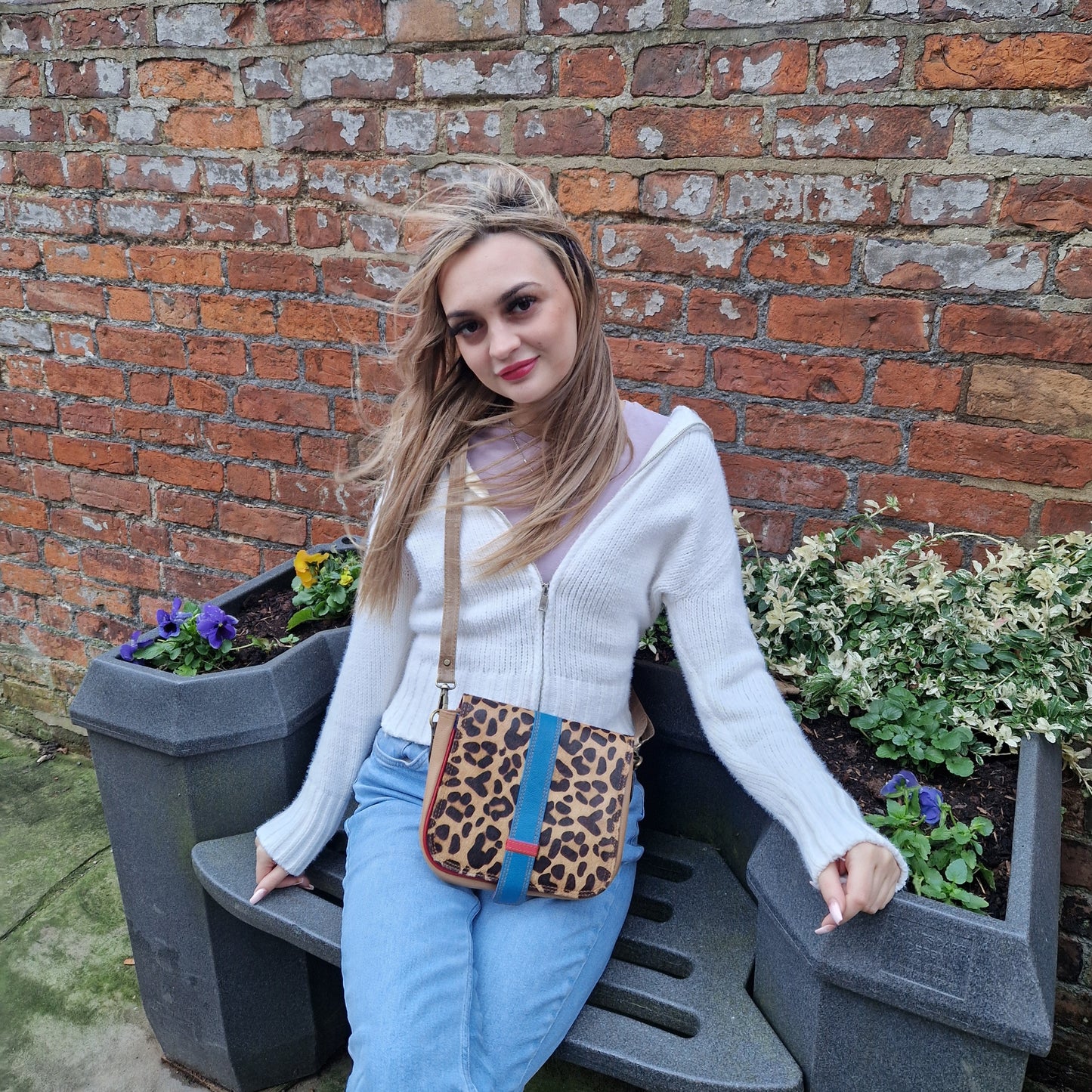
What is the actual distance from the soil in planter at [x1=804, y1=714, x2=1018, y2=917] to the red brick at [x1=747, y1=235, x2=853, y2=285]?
832mm

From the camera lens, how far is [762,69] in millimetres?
1693

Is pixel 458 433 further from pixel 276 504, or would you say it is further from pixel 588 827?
pixel 276 504

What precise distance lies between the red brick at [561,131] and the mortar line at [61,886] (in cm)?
210

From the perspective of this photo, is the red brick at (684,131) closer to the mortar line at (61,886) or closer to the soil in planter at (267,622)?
the soil in planter at (267,622)

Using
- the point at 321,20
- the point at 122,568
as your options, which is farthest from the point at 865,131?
the point at 122,568

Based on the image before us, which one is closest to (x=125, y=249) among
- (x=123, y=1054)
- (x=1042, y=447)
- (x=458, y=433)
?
(x=458, y=433)

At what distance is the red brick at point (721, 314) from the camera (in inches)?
→ 72.5

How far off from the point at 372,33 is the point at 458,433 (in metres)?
1.02

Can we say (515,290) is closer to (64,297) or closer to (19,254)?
(64,297)

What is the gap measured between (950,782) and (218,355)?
1.95 meters

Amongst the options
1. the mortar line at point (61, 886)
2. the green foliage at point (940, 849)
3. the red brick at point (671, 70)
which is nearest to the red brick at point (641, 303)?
the red brick at point (671, 70)

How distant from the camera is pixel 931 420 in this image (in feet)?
5.80

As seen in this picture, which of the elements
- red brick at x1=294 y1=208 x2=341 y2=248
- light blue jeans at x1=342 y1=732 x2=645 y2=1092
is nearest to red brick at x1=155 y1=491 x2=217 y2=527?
red brick at x1=294 y1=208 x2=341 y2=248

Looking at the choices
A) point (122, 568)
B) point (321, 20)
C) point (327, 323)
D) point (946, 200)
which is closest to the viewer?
point (946, 200)
